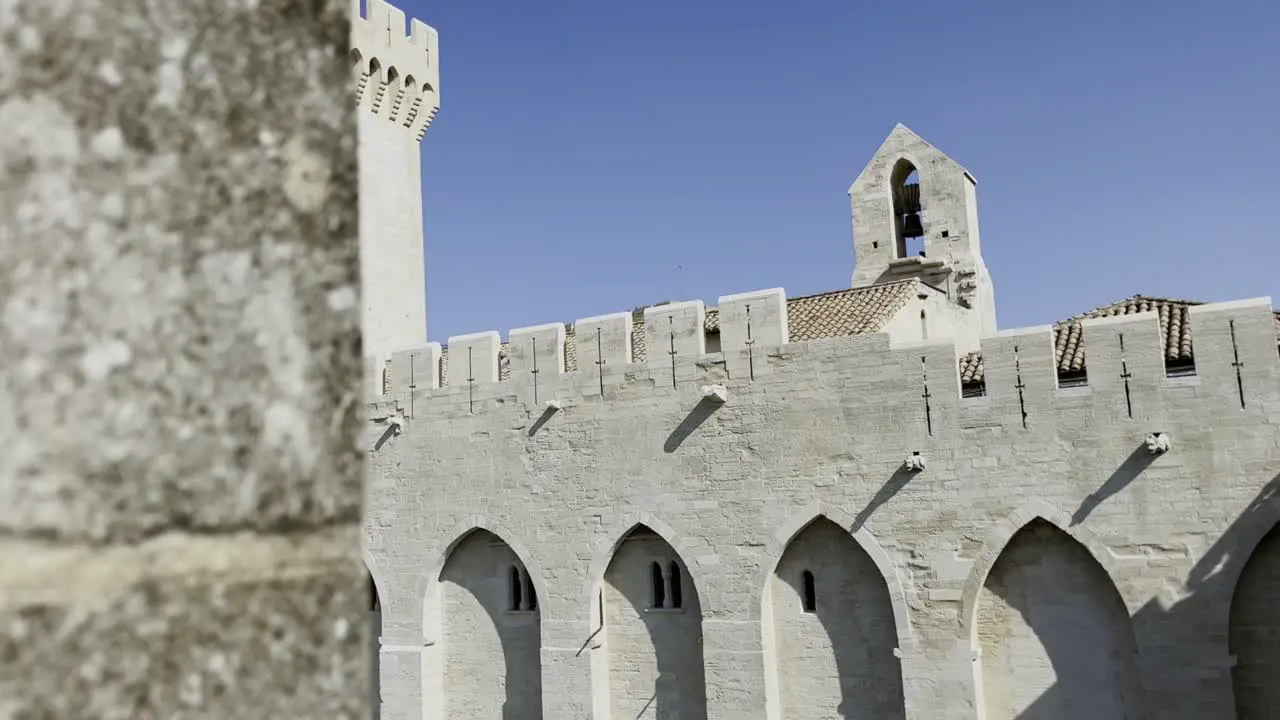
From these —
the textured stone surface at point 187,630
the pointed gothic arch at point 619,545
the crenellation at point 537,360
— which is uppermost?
the crenellation at point 537,360

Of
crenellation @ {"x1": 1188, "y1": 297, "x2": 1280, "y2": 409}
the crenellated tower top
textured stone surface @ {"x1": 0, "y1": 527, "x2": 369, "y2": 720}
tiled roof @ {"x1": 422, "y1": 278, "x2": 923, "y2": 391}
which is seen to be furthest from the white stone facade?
textured stone surface @ {"x1": 0, "y1": 527, "x2": 369, "y2": 720}

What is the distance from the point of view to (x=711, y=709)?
12.8 metres

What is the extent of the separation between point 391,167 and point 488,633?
31.8 feet

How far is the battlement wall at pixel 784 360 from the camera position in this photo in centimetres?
1077

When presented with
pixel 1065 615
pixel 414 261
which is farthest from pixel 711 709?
pixel 414 261

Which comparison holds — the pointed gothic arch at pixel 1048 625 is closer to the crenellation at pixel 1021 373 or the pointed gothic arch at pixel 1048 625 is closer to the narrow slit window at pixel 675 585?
the crenellation at pixel 1021 373

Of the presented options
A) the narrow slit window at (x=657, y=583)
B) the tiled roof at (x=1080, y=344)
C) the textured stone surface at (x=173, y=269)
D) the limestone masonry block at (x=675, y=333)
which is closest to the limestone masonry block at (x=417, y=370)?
the limestone masonry block at (x=675, y=333)

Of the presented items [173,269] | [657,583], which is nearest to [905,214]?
[657,583]

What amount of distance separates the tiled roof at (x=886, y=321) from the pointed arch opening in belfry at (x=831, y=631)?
2.64m

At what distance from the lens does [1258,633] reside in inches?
413

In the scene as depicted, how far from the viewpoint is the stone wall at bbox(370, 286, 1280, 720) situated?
10672 millimetres

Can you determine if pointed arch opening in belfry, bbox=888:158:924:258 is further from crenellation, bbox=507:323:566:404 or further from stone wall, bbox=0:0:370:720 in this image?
stone wall, bbox=0:0:370:720

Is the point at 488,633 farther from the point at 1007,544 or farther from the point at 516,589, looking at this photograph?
the point at 1007,544

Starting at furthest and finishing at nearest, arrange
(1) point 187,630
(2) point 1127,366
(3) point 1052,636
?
1. (3) point 1052,636
2. (2) point 1127,366
3. (1) point 187,630
